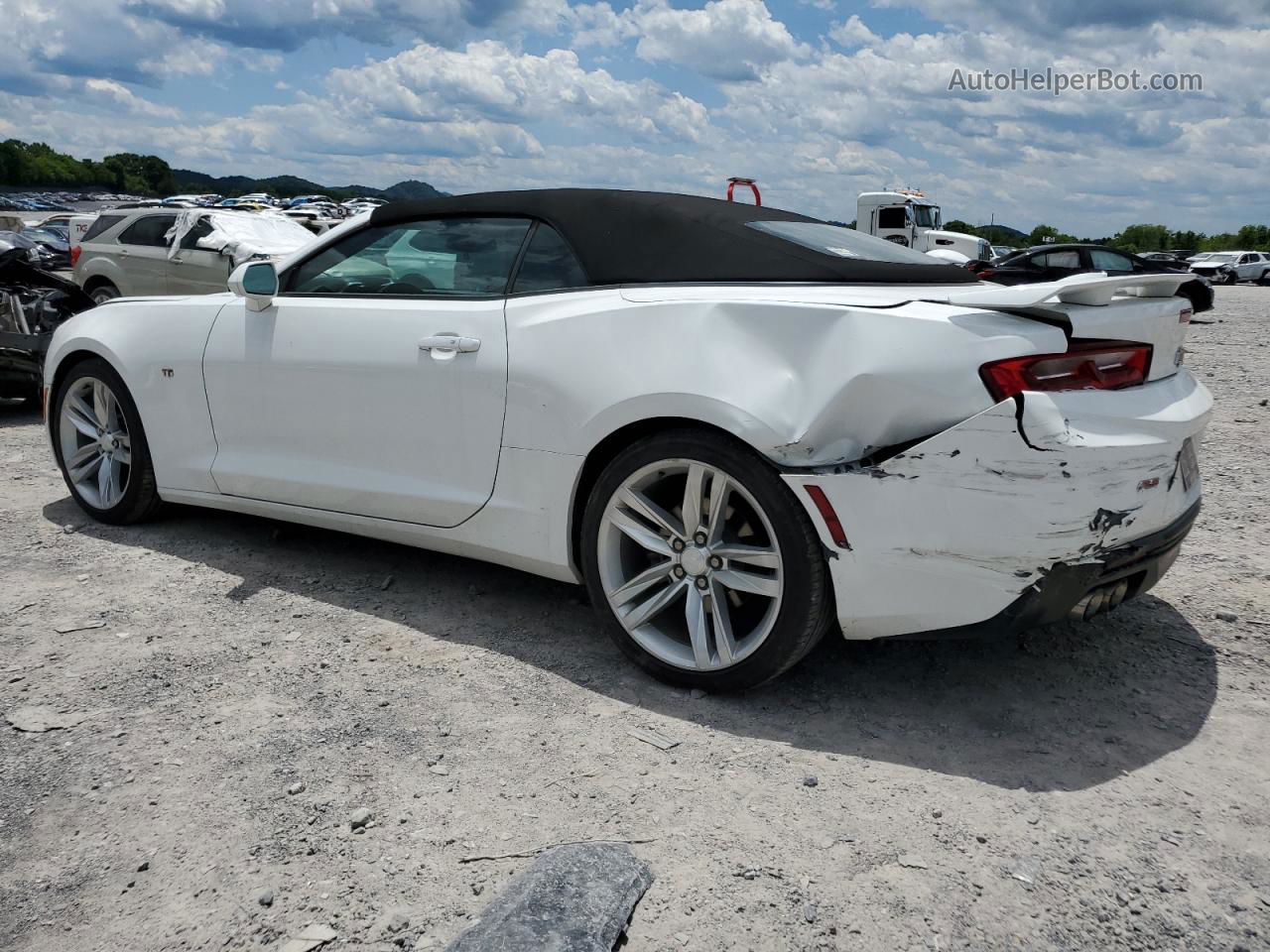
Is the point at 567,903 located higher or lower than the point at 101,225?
lower

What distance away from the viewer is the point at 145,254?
39.7ft

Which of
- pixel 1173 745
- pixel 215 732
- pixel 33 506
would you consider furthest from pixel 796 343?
pixel 33 506

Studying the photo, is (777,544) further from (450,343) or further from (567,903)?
(450,343)

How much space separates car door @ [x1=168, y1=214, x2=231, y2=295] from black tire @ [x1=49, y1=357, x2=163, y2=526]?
6.84 meters

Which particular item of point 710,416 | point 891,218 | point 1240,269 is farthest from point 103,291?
point 1240,269

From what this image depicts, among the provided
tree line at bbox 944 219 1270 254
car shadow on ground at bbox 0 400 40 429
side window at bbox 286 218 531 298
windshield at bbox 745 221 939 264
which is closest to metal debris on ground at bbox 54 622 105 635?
side window at bbox 286 218 531 298

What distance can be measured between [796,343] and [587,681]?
50.3 inches

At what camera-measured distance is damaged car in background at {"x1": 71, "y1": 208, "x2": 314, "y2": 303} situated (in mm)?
11578

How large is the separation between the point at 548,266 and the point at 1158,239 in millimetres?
75963

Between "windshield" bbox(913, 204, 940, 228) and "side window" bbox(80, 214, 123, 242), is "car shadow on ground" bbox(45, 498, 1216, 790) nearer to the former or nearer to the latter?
"side window" bbox(80, 214, 123, 242)

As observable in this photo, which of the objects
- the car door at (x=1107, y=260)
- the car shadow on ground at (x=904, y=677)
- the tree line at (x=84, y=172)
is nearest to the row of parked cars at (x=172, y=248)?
the car shadow on ground at (x=904, y=677)

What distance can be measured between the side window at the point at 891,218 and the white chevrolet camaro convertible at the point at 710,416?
26.6 m

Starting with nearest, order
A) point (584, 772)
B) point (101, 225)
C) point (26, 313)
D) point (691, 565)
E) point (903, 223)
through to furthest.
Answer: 1. point (584, 772)
2. point (691, 565)
3. point (26, 313)
4. point (101, 225)
5. point (903, 223)

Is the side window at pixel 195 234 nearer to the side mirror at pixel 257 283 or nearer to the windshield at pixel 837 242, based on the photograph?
the side mirror at pixel 257 283
